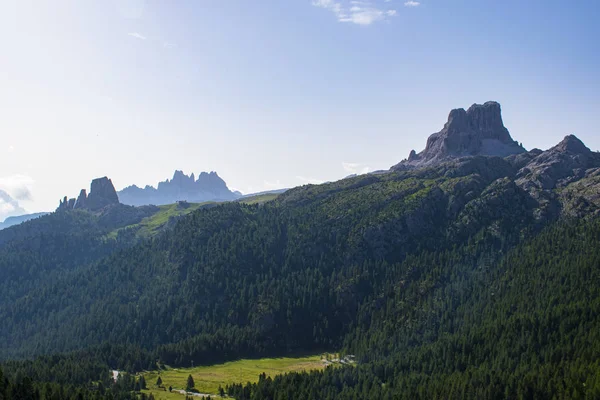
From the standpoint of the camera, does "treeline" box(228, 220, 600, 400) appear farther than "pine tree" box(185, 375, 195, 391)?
No

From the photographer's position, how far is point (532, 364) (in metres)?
157

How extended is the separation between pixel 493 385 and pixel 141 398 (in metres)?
110

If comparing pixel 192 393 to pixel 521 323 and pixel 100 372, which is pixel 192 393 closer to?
pixel 100 372

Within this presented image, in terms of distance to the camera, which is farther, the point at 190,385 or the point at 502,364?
the point at 190,385

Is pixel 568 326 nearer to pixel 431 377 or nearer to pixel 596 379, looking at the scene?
pixel 596 379

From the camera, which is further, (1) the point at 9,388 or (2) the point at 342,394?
(2) the point at 342,394

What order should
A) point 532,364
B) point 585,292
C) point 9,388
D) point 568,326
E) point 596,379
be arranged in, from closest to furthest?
point 9,388, point 596,379, point 532,364, point 568,326, point 585,292

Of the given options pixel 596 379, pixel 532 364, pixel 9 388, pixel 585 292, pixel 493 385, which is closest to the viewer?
pixel 9 388

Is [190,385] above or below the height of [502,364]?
below

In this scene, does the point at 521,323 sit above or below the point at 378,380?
above

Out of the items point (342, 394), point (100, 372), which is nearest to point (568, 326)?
point (342, 394)

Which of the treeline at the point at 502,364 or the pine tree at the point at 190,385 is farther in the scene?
the pine tree at the point at 190,385

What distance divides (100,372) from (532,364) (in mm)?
152833

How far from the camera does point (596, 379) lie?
433 ft
